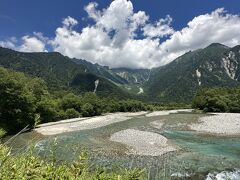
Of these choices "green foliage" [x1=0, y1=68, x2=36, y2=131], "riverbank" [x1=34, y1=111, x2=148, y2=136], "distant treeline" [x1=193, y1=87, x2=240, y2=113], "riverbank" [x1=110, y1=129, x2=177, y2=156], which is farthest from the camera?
"distant treeline" [x1=193, y1=87, x2=240, y2=113]

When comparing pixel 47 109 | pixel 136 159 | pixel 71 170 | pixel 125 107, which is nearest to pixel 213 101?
pixel 125 107

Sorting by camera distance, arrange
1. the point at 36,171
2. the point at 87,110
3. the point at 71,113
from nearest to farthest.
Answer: the point at 36,171 < the point at 71,113 < the point at 87,110

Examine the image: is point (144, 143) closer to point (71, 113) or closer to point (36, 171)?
point (36, 171)

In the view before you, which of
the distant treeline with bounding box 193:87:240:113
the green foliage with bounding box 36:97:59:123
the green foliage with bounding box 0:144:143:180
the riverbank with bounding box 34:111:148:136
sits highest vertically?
the green foliage with bounding box 0:144:143:180

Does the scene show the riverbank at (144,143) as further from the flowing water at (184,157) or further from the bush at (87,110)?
the bush at (87,110)

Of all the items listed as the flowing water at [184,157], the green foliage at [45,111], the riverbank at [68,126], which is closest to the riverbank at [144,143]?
the flowing water at [184,157]

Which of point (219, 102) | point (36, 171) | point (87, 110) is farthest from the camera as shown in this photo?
point (219, 102)

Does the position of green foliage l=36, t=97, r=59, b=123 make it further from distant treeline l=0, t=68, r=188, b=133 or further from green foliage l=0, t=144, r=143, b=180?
green foliage l=0, t=144, r=143, b=180

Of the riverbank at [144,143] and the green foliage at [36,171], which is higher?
the green foliage at [36,171]

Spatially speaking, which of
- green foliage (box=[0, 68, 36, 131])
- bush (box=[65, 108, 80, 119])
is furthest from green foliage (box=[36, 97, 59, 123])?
green foliage (box=[0, 68, 36, 131])

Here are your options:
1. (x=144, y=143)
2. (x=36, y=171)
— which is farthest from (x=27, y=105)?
(x=36, y=171)

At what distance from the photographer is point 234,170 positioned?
90.0ft

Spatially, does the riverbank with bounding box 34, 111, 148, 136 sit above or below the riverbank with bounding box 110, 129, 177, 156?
above

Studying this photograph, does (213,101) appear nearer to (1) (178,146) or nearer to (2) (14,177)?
(1) (178,146)
